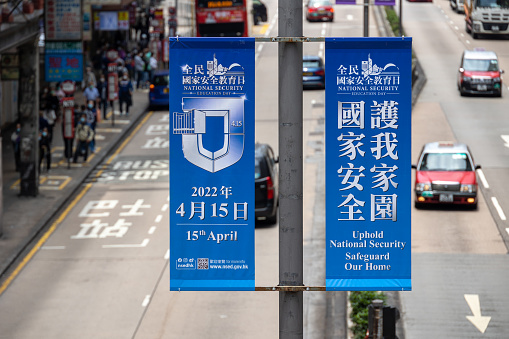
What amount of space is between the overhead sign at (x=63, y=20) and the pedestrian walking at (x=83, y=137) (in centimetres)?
274

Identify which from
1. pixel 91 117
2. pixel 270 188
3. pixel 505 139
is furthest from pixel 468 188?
pixel 91 117

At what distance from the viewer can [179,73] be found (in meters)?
8.96

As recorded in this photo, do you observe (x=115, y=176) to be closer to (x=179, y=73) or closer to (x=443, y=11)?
(x=179, y=73)

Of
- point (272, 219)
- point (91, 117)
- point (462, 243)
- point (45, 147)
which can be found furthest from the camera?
point (91, 117)

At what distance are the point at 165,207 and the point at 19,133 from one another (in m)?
5.56

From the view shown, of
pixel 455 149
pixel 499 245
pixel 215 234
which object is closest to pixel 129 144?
pixel 455 149

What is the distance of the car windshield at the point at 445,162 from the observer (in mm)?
27516

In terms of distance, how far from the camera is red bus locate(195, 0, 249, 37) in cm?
5300

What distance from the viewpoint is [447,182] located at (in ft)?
88.8

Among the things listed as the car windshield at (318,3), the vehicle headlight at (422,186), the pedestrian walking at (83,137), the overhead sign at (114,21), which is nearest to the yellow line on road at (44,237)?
the pedestrian walking at (83,137)

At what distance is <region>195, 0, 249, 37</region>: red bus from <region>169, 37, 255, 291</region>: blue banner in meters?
44.3

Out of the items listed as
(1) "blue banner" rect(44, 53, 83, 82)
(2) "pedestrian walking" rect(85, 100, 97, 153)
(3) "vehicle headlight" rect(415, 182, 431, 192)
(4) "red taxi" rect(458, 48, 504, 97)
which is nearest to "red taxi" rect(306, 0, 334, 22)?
(4) "red taxi" rect(458, 48, 504, 97)

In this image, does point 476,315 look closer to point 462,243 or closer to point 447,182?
point 462,243

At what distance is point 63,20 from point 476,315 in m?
17.4
